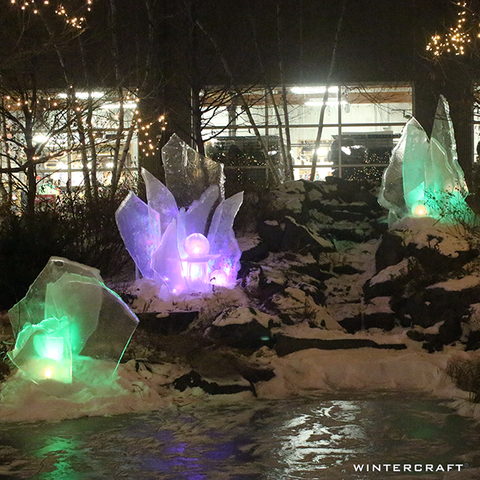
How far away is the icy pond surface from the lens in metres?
4.54

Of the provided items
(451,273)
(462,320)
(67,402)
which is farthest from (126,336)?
(451,273)

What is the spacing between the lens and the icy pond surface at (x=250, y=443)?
454 centimetres

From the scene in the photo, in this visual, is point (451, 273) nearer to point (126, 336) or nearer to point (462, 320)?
point (462, 320)

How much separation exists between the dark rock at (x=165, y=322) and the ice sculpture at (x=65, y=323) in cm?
195

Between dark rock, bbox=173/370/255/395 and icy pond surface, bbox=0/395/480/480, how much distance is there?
1.17ft

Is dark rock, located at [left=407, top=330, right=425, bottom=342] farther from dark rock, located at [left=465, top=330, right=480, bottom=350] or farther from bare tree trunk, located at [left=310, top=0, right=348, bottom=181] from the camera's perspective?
bare tree trunk, located at [left=310, top=0, right=348, bottom=181]

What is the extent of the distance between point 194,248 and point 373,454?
5.40 m

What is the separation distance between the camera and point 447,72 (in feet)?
58.6

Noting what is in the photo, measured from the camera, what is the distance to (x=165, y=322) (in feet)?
28.7

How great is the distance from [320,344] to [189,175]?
3.80 meters

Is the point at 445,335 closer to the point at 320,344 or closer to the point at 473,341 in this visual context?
the point at 473,341

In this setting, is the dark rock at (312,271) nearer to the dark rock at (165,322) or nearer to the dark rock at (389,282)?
the dark rock at (389,282)

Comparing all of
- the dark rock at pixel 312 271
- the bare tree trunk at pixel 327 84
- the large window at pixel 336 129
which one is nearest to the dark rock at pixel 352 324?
the dark rock at pixel 312 271

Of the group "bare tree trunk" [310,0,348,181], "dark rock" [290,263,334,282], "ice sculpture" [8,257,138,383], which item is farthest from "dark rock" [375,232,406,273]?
"bare tree trunk" [310,0,348,181]
